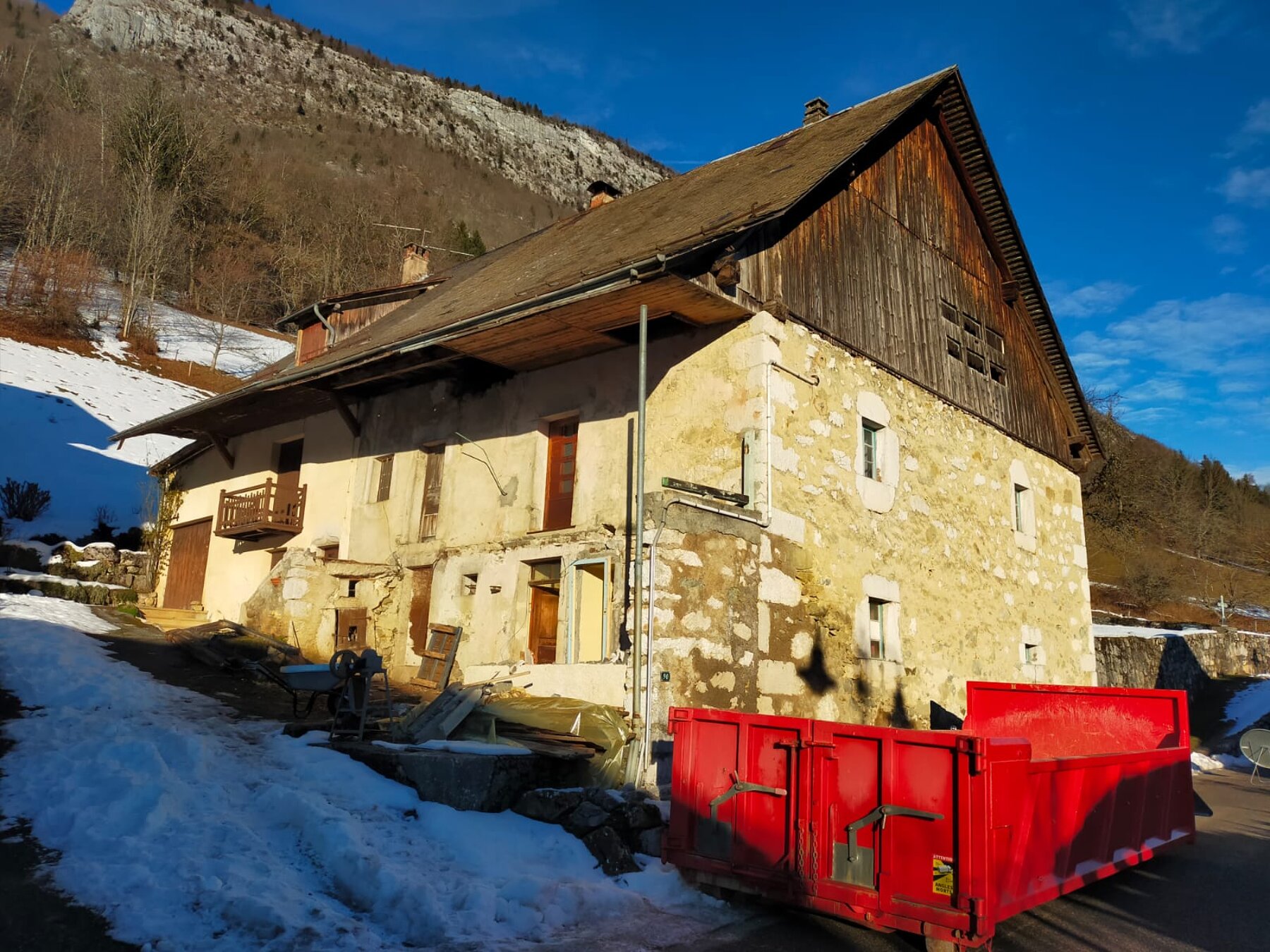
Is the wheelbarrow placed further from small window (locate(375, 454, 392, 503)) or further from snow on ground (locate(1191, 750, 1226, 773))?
snow on ground (locate(1191, 750, 1226, 773))

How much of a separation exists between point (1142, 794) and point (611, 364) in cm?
962

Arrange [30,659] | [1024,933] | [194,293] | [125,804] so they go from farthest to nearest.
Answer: [194,293] → [30,659] → [125,804] → [1024,933]

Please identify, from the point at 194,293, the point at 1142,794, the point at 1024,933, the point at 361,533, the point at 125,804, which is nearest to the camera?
the point at 1024,933

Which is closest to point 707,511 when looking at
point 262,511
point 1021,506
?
point 1021,506

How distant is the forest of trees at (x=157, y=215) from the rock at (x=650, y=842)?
147ft

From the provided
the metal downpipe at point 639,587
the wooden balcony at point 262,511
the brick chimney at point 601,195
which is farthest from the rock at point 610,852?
the brick chimney at point 601,195

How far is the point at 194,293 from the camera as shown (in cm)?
5709

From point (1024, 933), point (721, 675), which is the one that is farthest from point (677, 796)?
point (721, 675)

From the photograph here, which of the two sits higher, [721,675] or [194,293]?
[194,293]

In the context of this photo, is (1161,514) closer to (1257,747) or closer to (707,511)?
(1257,747)

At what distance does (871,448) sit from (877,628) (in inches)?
116

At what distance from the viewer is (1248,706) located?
22281 millimetres

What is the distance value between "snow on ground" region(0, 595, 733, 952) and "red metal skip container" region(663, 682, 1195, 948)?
0.69 meters

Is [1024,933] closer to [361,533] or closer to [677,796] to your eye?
[677,796]
